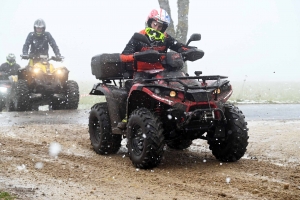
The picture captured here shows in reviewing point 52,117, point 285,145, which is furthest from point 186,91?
point 52,117

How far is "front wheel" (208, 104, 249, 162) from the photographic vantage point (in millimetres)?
7336

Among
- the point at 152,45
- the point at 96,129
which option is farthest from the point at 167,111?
the point at 96,129

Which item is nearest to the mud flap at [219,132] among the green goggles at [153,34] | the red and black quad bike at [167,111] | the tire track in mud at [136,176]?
the red and black quad bike at [167,111]

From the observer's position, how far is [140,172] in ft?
23.0

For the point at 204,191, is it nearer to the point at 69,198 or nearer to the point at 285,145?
the point at 69,198

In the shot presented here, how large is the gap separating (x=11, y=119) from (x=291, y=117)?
7287 millimetres

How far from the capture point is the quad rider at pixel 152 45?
7918 mm

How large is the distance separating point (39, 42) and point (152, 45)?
997 centimetres

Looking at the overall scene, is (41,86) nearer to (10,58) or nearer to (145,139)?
(10,58)

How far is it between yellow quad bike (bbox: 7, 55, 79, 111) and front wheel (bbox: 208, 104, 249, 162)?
10.1 meters

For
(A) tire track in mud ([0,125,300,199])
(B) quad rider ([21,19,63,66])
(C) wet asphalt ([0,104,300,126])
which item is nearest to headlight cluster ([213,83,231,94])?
(A) tire track in mud ([0,125,300,199])

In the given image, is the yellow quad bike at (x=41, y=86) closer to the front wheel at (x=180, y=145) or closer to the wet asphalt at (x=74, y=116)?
the wet asphalt at (x=74, y=116)

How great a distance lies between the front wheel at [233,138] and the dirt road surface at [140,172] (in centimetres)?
14

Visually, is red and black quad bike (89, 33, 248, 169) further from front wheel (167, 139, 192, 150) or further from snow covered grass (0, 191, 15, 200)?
snow covered grass (0, 191, 15, 200)
